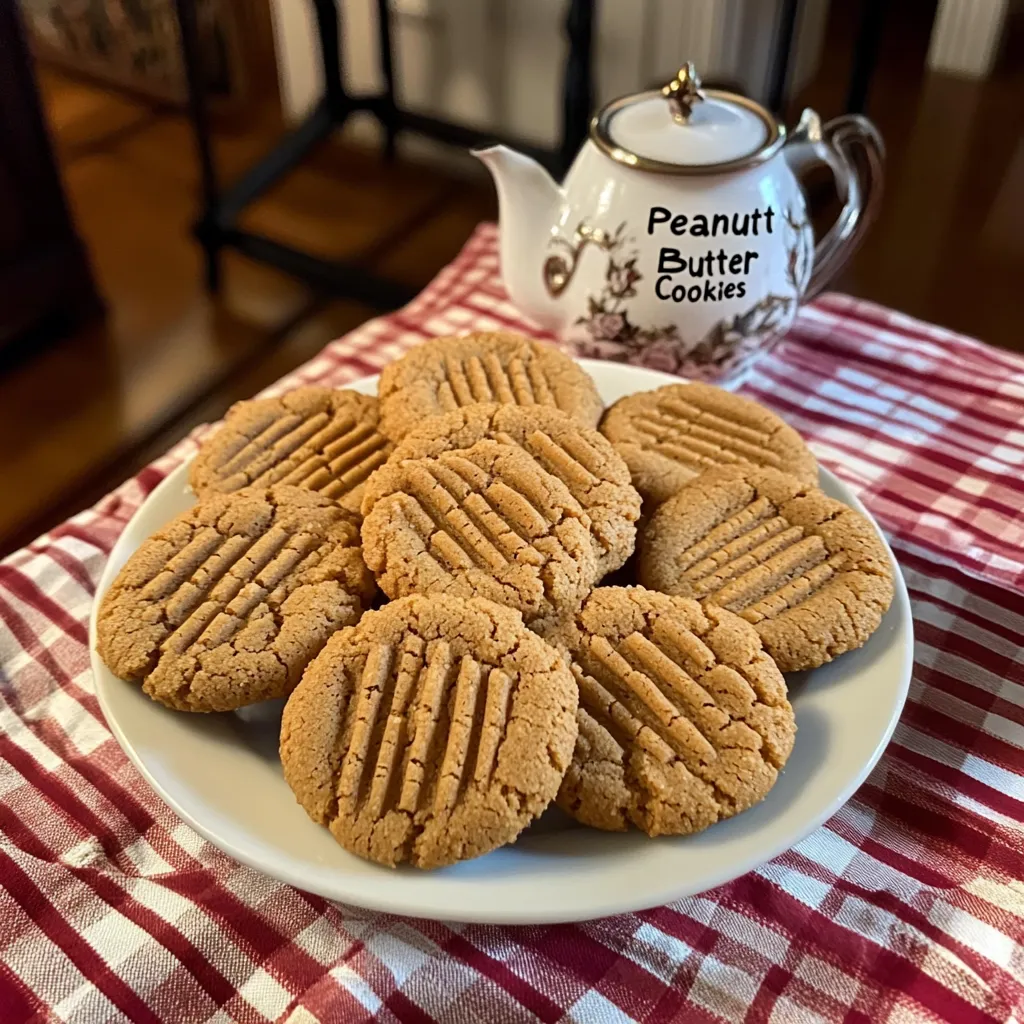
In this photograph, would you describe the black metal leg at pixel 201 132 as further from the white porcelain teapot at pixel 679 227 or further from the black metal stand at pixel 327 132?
the white porcelain teapot at pixel 679 227

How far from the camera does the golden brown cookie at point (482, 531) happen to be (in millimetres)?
586

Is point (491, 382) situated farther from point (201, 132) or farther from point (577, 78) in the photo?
point (201, 132)

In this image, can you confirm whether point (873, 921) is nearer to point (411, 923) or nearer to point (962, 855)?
point (962, 855)

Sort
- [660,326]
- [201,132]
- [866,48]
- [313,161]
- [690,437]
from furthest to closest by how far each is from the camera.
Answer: [313,161] < [201,132] < [866,48] < [660,326] < [690,437]

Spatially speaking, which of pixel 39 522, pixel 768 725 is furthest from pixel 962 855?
pixel 39 522

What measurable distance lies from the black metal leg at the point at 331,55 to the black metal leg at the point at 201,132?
0.70 feet

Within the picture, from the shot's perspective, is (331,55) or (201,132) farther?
(331,55)

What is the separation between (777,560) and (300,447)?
35cm

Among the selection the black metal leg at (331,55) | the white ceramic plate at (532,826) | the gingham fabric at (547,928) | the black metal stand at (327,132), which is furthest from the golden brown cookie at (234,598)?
the black metal leg at (331,55)

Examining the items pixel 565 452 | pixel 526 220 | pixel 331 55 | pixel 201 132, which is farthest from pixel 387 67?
pixel 565 452

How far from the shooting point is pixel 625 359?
915mm

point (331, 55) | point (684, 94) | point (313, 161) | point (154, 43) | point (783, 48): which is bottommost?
point (313, 161)

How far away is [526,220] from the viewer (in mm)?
882

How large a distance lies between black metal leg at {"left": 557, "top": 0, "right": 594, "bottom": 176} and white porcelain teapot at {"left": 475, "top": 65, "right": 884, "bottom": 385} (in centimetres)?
47
